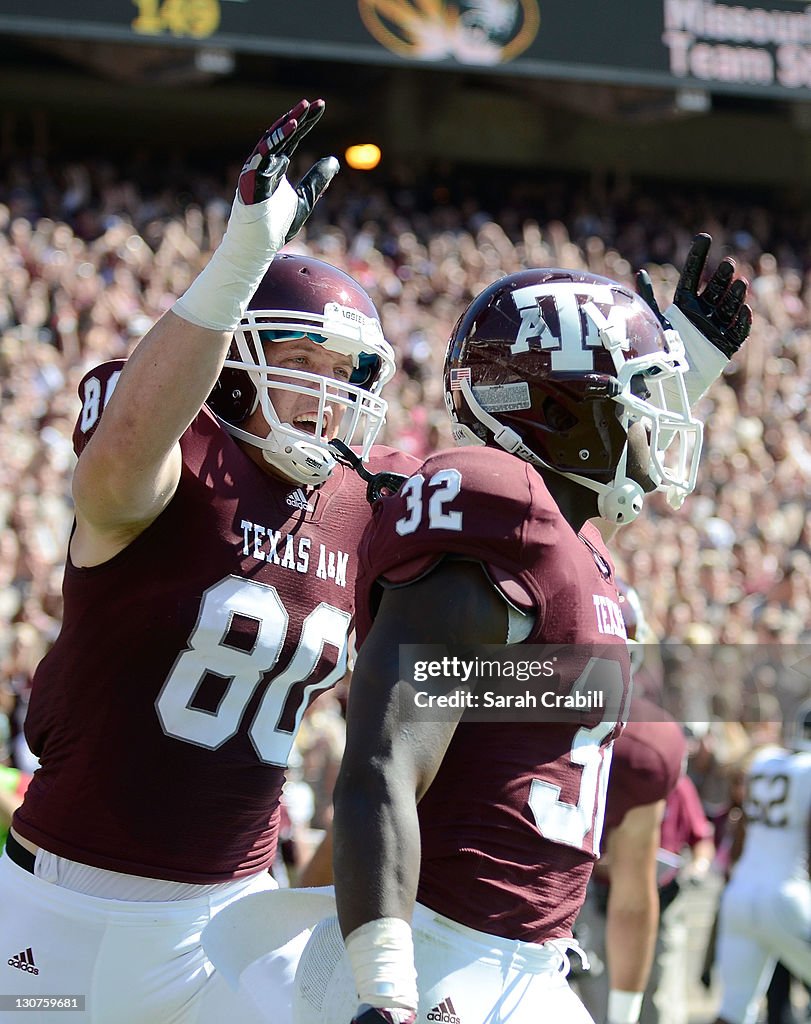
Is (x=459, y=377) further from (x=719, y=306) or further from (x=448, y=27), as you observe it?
(x=448, y=27)

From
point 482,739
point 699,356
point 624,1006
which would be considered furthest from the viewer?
point 624,1006

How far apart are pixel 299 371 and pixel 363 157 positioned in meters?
13.0

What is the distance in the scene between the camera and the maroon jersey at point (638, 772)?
407 cm

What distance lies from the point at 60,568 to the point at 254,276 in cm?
542

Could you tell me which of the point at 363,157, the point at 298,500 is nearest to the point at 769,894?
the point at 298,500

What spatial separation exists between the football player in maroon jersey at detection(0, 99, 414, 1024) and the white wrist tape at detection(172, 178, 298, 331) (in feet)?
0.24

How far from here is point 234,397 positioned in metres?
2.65

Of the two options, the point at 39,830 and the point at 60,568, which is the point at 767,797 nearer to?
the point at 39,830

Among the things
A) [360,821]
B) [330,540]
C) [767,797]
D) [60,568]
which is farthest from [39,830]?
[60,568]

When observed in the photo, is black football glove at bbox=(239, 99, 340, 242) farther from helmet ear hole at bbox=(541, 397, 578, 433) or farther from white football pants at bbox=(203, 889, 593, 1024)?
white football pants at bbox=(203, 889, 593, 1024)

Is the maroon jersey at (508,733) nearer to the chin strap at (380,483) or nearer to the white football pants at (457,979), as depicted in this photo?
the white football pants at (457,979)

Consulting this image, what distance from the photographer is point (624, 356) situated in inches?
87.7

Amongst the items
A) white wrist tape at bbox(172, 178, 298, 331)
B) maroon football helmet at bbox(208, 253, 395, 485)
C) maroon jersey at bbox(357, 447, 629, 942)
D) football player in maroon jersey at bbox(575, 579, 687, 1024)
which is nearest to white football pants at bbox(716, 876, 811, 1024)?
football player in maroon jersey at bbox(575, 579, 687, 1024)

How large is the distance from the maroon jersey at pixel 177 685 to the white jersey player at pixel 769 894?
116 inches
